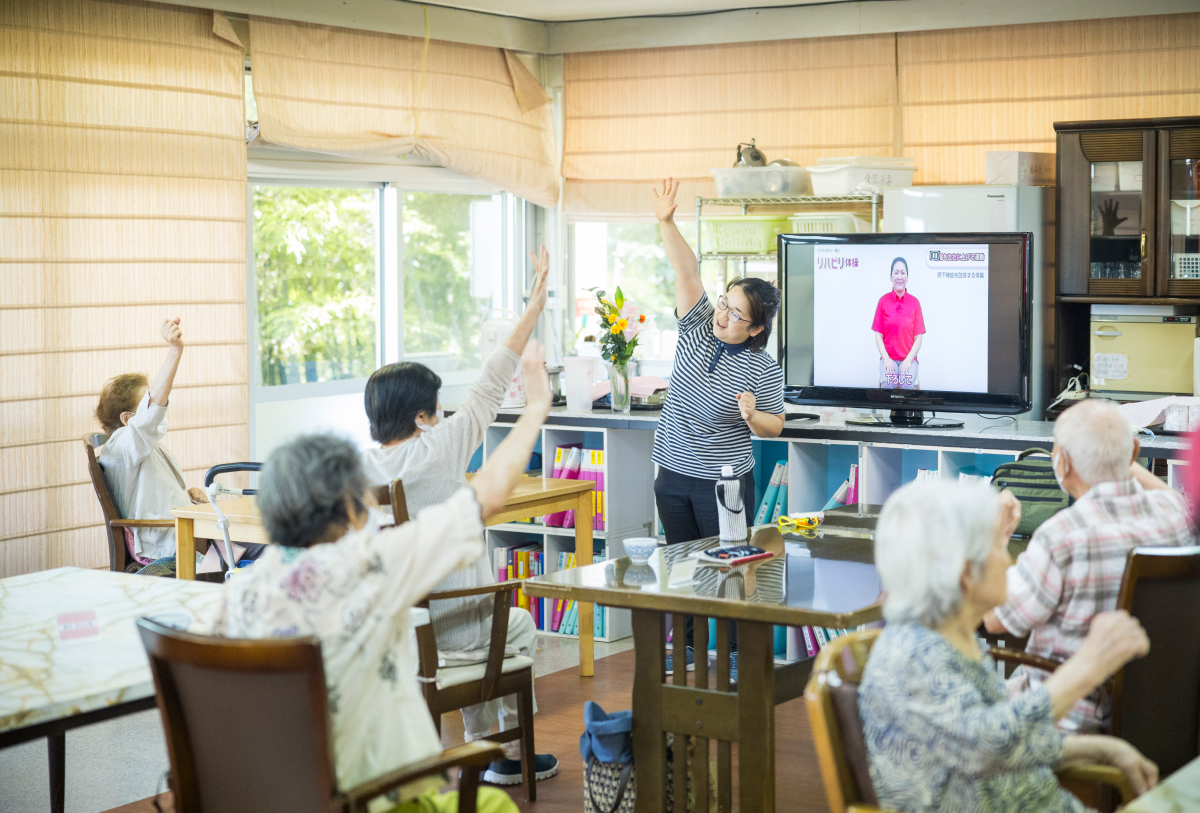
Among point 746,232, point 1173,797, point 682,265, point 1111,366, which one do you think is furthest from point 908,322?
point 1173,797

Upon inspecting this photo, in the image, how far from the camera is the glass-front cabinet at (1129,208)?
16.7ft

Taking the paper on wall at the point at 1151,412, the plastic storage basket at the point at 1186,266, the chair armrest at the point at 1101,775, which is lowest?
the chair armrest at the point at 1101,775

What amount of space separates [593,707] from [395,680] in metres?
1.23

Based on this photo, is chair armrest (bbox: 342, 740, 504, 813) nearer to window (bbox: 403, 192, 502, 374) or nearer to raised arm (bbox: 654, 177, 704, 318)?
raised arm (bbox: 654, 177, 704, 318)

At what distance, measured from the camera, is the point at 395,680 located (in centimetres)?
187

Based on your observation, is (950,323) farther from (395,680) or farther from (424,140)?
(395,680)

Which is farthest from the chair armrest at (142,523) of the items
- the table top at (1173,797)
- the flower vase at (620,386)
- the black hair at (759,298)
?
the table top at (1173,797)

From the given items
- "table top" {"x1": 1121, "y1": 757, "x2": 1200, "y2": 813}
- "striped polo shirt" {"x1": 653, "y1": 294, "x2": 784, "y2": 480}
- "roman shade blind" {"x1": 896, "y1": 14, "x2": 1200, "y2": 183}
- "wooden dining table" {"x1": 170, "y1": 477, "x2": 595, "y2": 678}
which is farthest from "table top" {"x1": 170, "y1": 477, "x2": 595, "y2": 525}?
"roman shade blind" {"x1": 896, "y1": 14, "x2": 1200, "y2": 183}

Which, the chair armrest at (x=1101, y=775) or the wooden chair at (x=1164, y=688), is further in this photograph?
the wooden chair at (x=1164, y=688)

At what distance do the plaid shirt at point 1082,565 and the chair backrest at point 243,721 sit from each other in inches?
51.7

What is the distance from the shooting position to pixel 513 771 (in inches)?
133

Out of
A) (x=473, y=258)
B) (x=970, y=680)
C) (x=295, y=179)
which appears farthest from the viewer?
(x=473, y=258)

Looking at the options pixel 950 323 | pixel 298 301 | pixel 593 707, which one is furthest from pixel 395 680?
pixel 298 301

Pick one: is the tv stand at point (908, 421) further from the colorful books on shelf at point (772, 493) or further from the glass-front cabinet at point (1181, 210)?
the glass-front cabinet at point (1181, 210)
